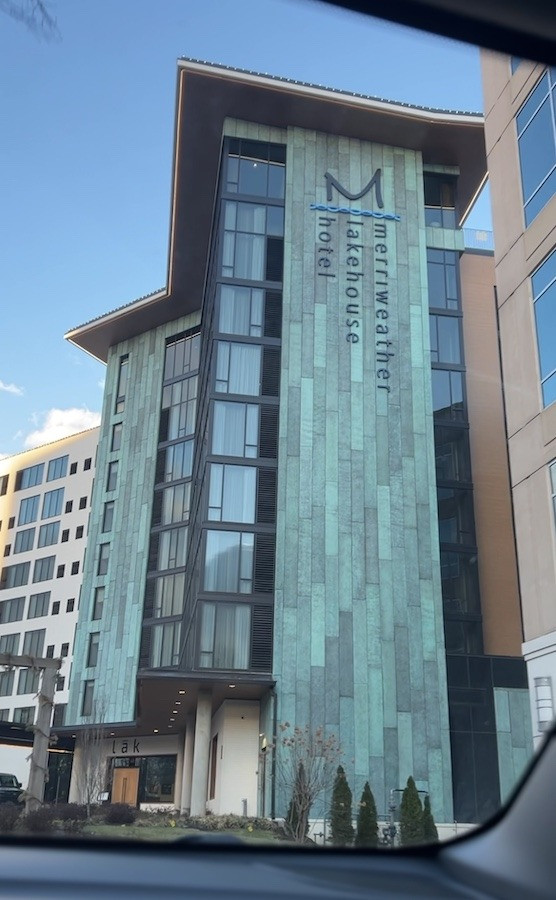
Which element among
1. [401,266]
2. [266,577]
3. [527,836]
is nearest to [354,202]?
[401,266]

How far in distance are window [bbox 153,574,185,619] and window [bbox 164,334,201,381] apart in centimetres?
1177

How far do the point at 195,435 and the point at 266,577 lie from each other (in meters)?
17.0

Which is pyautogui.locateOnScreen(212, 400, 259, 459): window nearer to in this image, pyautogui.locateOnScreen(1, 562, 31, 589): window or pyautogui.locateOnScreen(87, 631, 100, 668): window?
pyautogui.locateOnScreen(87, 631, 100, 668): window

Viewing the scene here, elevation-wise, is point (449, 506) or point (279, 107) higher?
point (279, 107)

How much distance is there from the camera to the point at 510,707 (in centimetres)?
3198

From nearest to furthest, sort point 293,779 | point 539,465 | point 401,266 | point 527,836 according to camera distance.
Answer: point 527,836 < point 539,465 < point 293,779 < point 401,266

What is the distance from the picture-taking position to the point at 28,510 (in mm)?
75312

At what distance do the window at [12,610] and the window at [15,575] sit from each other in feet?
4.17

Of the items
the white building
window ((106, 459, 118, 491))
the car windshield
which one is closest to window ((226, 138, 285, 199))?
the car windshield

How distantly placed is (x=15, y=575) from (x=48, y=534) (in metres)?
4.61

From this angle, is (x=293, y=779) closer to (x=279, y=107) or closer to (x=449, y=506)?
(x=449, y=506)

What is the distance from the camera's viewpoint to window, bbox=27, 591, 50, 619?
69.9m

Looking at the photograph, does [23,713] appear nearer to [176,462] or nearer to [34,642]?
[34,642]

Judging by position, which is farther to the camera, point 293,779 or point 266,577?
point 266,577
